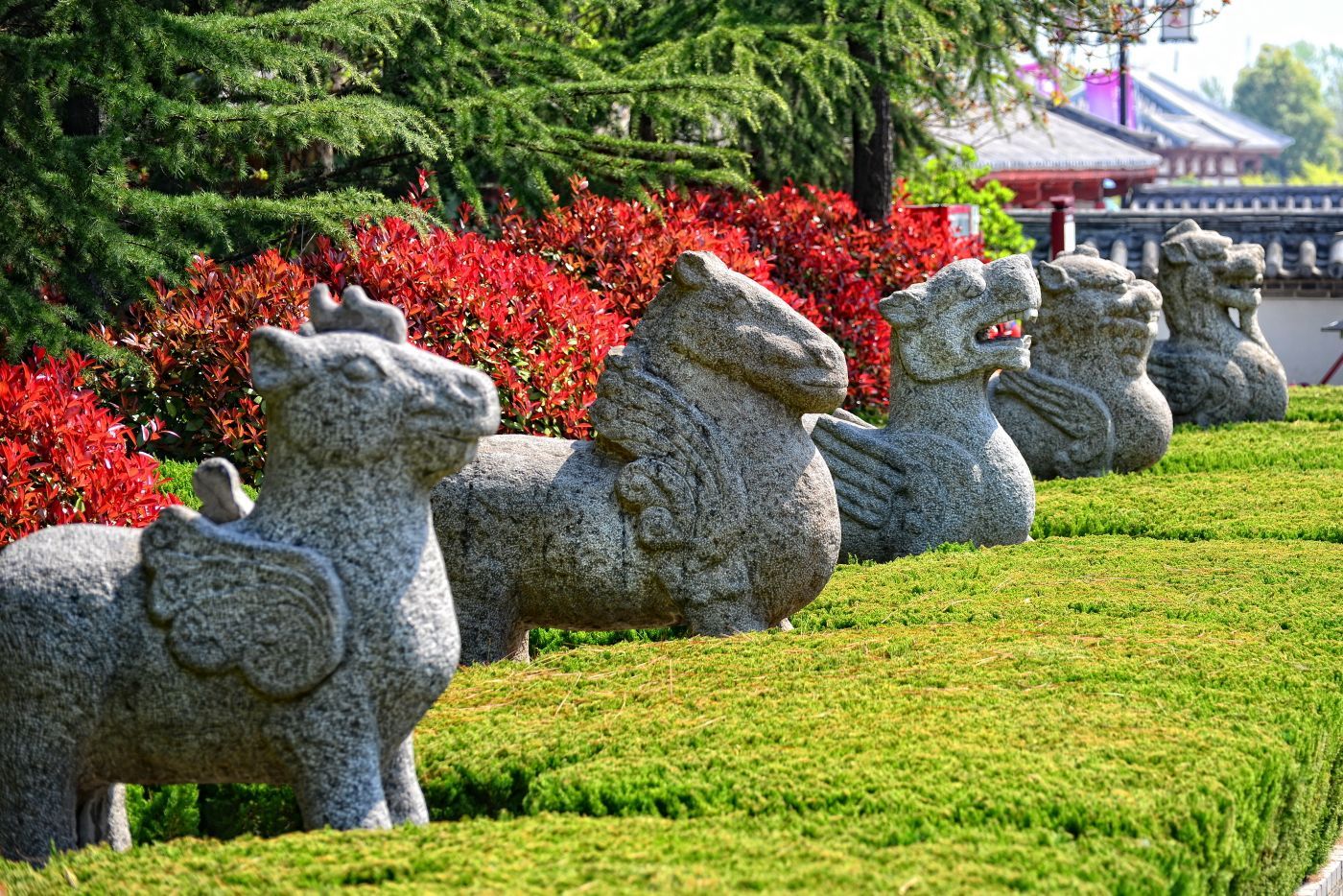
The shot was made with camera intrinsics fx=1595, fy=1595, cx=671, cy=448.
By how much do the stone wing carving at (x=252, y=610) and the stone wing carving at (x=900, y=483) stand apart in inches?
154

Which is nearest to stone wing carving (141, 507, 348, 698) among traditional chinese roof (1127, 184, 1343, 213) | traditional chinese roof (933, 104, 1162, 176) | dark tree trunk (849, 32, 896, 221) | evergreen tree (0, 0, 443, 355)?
evergreen tree (0, 0, 443, 355)

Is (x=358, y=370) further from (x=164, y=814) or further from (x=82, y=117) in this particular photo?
(x=82, y=117)

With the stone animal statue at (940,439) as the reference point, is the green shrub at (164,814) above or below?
below

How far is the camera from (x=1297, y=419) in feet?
38.9

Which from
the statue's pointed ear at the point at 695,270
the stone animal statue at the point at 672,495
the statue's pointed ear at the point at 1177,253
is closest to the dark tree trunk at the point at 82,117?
the stone animal statue at the point at 672,495

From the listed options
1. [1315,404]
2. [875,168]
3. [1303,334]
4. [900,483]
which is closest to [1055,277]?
[900,483]

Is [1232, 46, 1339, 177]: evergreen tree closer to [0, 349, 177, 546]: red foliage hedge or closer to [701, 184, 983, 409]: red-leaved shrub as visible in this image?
[701, 184, 983, 409]: red-leaved shrub

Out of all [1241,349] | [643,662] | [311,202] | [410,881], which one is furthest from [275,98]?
[1241,349]

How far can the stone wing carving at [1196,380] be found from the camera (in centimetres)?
1118

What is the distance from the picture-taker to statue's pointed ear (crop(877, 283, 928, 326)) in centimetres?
698

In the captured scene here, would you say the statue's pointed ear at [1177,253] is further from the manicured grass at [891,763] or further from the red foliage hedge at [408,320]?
the manicured grass at [891,763]

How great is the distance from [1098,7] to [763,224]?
12.9ft

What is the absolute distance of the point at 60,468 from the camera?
4.83 m

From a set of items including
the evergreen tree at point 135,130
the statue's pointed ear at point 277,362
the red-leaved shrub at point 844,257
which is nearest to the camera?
the statue's pointed ear at point 277,362
